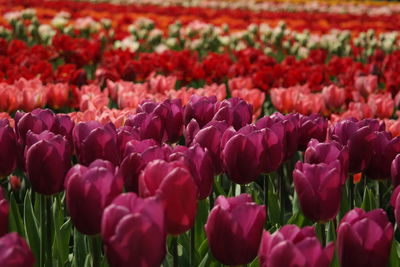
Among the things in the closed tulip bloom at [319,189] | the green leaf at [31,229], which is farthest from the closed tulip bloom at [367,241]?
the green leaf at [31,229]

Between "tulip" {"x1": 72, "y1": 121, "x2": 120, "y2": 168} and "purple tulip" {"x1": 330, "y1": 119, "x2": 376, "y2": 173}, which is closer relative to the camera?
"tulip" {"x1": 72, "y1": 121, "x2": 120, "y2": 168}

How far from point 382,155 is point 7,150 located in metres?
1.13

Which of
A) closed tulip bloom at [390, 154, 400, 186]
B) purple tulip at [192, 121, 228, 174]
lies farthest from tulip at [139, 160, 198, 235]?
closed tulip bloom at [390, 154, 400, 186]

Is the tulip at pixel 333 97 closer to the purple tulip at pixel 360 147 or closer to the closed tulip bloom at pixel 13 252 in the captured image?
the purple tulip at pixel 360 147

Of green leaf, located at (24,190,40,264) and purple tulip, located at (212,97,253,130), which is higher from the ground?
purple tulip, located at (212,97,253,130)

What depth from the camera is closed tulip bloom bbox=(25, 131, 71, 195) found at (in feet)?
5.65

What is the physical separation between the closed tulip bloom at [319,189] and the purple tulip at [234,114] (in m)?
0.75

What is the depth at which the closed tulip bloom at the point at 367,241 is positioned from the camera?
1350mm

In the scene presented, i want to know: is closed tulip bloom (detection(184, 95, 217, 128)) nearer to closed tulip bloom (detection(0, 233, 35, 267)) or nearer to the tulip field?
the tulip field

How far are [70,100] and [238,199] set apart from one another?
274 centimetres

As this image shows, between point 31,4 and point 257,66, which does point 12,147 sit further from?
point 31,4

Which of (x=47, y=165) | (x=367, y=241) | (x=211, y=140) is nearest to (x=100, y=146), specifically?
(x=47, y=165)

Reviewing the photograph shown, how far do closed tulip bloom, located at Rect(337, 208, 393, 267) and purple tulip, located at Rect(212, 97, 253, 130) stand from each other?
1.07m

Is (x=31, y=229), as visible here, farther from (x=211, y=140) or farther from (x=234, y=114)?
(x=234, y=114)
